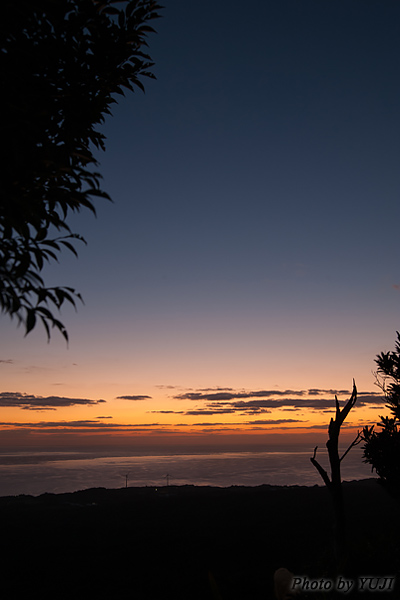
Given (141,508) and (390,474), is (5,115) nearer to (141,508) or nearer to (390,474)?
(390,474)

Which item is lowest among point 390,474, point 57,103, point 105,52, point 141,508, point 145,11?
point 141,508

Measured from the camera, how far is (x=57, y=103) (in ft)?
22.7

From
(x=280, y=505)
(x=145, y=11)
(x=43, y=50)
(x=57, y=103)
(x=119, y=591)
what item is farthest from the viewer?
(x=280, y=505)

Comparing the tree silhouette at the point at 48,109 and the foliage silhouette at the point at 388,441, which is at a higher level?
the tree silhouette at the point at 48,109

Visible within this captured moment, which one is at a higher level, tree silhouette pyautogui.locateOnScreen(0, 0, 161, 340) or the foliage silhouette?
tree silhouette pyautogui.locateOnScreen(0, 0, 161, 340)

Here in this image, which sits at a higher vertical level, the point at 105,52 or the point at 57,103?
the point at 105,52

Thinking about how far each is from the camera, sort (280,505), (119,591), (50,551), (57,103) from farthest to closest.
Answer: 1. (280,505)
2. (50,551)
3. (119,591)
4. (57,103)

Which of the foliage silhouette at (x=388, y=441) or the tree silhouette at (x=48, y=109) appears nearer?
the tree silhouette at (x=48, y=109)

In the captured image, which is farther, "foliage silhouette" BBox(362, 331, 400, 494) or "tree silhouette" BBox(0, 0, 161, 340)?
"foliage silhouette" BBox(362, 331, 400, 494)

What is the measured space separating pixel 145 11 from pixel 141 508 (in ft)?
100

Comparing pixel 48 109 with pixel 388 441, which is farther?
pixel 388 441

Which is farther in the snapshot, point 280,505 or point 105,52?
point 280,505

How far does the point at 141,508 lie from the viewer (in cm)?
2973

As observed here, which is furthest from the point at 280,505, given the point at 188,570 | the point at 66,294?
the point at 66,294
